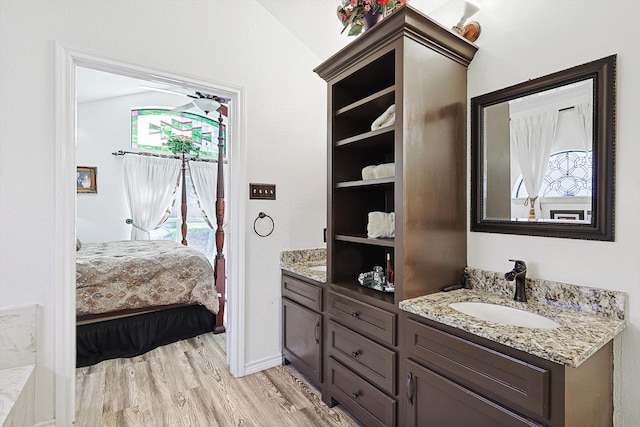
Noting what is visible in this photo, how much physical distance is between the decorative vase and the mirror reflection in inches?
29.4

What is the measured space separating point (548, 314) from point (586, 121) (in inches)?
32.4

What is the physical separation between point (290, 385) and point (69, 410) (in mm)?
1268

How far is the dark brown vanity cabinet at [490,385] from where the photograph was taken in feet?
3.22

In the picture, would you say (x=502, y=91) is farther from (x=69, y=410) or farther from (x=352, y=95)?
(x=69, y=410)

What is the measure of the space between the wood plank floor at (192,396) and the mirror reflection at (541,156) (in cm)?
152

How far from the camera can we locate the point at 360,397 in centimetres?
172

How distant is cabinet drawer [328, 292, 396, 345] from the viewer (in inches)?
60.4

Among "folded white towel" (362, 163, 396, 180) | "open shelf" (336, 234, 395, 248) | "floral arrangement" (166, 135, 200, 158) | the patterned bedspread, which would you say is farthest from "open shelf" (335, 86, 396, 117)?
"floral arrangement" (166, 135, 200, 158)

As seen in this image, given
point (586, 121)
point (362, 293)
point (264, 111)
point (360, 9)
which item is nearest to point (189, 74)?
point (264, 111)

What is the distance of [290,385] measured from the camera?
7.33ft

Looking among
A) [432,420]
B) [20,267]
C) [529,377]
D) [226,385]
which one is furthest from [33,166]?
[529,377]

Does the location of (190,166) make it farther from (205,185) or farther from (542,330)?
(542,330)

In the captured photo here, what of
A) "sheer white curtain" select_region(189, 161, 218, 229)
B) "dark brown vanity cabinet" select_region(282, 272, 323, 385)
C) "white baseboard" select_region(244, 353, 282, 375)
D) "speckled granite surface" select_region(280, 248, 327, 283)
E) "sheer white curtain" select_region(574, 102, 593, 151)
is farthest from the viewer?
"sheer white curtain" select_region(189, 161, 218, 229)

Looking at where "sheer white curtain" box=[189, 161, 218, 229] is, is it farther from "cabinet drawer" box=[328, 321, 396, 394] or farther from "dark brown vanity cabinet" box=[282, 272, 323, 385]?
"cabinet drawer" box=[328, 321, 396, 394]
